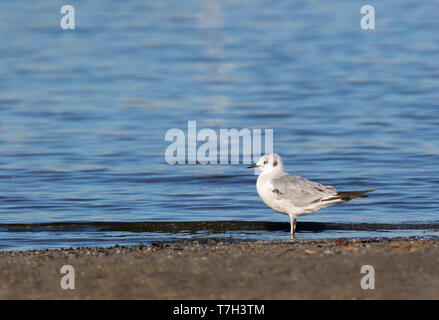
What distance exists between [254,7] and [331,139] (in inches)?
970

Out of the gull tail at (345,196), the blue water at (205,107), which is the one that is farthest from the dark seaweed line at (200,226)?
the gull tail at (345,196)

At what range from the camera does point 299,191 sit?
37.8ft

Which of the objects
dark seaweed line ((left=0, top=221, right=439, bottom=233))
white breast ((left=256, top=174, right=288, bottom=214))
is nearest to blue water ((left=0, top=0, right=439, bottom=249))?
dark seaweed line ((left=0, top=221, right=439, bottom=233))

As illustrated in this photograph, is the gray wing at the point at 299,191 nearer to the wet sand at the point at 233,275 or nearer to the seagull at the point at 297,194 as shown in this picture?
the seagull at the point at 297,194

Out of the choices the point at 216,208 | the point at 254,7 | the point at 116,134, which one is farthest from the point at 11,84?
the point at 254,7

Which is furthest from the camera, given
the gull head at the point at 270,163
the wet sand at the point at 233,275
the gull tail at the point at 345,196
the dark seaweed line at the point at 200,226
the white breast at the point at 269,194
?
the dark seaweed line at the point at 200,226

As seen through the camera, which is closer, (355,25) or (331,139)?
(331,139)

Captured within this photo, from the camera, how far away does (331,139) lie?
19.4 metres

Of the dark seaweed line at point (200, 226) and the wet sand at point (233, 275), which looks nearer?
the wet sand at point (233, 275)

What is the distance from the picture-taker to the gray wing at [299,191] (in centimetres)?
1152

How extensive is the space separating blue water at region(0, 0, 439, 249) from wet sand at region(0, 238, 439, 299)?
10.8ft

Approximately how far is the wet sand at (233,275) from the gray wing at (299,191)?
219 cm
